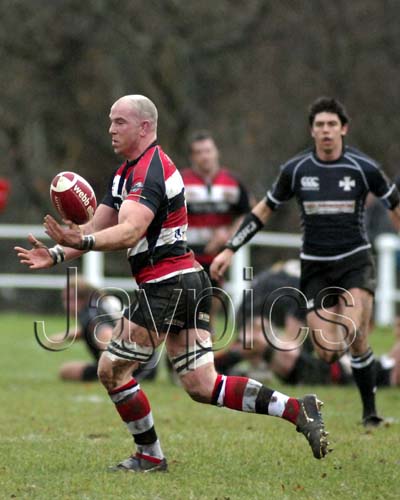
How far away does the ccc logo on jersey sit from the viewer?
8.72 meters

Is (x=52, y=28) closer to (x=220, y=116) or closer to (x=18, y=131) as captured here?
(x=18, y=131)

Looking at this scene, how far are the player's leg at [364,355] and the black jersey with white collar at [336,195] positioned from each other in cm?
37

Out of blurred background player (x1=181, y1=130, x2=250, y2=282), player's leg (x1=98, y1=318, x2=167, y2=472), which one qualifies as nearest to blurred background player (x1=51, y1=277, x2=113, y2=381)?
blurred background player (x1=181, y1=130, x2=250, y2=282)

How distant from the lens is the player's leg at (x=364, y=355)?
28.3 feet

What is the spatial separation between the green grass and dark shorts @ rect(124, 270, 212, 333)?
846mm

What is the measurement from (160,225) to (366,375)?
110 inches

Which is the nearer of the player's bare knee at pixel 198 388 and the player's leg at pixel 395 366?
the player's bare knee at pixel 198 388

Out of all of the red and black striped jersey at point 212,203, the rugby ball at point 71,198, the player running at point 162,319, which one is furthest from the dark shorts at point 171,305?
the red and black striped jersey at point 212,203

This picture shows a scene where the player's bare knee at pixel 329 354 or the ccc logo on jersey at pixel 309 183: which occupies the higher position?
the ccc logo on jersey at pixel 309 183

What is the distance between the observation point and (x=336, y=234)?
28.7 ft

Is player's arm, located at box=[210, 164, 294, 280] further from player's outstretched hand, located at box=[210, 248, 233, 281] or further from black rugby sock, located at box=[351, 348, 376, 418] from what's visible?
black rugby sock, located at box=[351, 348, 376, 418]

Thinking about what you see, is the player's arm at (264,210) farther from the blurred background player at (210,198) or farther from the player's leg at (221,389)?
the blurred background player at (210,198)

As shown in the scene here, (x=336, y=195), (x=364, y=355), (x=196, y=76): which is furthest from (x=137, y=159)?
(x=196, y=76)

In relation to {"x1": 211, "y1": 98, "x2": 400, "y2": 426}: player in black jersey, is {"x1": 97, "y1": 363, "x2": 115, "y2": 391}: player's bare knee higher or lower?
lower
